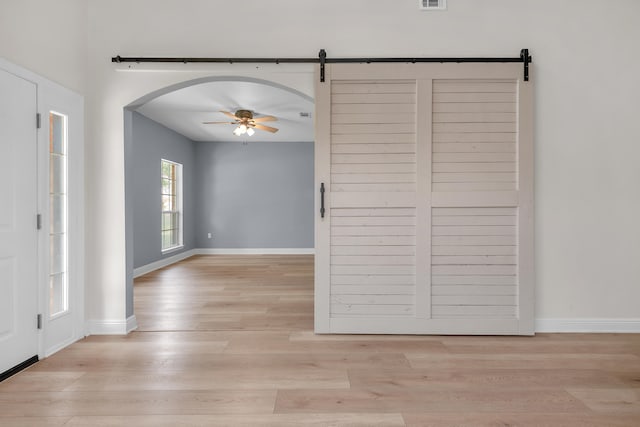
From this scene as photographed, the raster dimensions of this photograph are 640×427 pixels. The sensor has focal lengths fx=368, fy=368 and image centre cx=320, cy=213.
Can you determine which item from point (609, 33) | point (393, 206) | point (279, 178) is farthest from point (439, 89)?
point (279, 178)

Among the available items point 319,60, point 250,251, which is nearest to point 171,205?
point 250,251

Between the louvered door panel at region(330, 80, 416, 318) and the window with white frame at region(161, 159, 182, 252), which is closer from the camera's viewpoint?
the louvered door panel at region(330, 80, 416, 318)

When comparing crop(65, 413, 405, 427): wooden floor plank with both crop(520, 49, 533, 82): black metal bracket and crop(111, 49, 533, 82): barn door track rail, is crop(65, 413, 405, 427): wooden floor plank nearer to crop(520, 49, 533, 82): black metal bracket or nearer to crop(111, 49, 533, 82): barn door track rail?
crop(111, 49, 533, 82): barn door track rail

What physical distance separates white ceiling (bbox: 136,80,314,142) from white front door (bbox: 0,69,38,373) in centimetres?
196

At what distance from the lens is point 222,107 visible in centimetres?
612

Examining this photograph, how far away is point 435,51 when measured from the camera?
3.07 metres

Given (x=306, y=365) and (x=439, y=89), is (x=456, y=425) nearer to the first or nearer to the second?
(x=306, y=365)

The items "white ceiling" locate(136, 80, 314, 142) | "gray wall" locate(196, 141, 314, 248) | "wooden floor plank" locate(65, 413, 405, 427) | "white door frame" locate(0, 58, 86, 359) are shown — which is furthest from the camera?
"gray wall" locate(196, 141, 314, 248)

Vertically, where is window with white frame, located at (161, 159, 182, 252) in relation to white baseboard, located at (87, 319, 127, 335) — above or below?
above

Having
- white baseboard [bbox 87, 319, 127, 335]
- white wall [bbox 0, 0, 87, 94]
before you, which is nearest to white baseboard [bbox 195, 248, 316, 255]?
white baseboard [bbox 87, 319, 127, 335]

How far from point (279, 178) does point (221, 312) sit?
5.65 metres

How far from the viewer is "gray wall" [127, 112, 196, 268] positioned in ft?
20.6

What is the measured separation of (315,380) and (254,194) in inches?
284

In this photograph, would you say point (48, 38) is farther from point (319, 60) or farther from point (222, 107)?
point (222, 107)
